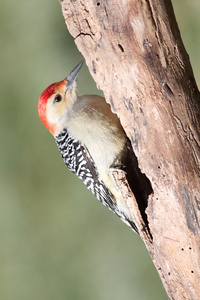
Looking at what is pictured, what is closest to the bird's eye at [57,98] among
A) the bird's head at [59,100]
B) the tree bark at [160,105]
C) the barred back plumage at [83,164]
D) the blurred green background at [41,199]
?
the bird's head at [59,100]

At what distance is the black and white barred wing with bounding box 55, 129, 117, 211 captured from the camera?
8.33ft

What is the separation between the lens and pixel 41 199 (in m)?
4.88

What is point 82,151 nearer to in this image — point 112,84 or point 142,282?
point 112,84

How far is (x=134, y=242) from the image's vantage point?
469 centimetres

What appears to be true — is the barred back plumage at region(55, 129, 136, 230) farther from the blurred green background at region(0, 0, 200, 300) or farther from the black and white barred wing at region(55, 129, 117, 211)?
the blurred green background at region(0, 0, 200, 300)

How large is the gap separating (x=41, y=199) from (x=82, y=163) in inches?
94.9

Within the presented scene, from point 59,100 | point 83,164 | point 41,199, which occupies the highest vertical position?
point 59,100

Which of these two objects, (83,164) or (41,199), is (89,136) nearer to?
(83,164)

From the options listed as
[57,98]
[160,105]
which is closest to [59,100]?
[57,98]

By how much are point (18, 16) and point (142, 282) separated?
311cm

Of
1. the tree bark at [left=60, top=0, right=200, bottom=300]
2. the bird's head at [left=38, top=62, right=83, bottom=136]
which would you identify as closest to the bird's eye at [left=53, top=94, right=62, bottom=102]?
the bird's head at [left=38, top=62, right=83, bottom=136]

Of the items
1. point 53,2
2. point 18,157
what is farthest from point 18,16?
point 18,157

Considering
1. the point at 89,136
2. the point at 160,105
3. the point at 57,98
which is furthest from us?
the point at 57,98

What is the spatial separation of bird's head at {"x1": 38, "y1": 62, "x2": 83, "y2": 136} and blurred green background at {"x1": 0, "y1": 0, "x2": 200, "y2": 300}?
201cm
